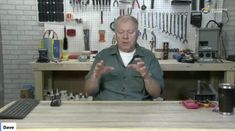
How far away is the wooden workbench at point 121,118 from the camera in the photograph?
4.49 ft

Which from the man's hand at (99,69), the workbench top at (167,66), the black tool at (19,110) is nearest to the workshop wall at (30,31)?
the workbench top at (167,66)

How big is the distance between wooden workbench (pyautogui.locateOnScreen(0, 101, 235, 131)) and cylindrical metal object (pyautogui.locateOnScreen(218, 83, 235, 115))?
0.04 m

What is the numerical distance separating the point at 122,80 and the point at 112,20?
171cm

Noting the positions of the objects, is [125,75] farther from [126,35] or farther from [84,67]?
[84,67]

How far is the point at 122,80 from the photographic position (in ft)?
8.11

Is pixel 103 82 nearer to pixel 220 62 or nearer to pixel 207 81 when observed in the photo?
pixel 220 62

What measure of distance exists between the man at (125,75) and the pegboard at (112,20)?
55.7 inches

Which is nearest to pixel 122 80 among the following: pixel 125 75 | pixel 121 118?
pixel 125 75

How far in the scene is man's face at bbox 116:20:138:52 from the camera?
101 inches

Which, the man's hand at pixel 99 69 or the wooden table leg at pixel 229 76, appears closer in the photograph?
the man's hand at pixel 99 69

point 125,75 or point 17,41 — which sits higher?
point 17,41

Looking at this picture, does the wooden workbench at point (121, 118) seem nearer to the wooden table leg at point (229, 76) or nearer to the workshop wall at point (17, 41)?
the wooden table leg at point (229, 76)

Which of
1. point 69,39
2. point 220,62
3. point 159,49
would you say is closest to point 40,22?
point 69,39

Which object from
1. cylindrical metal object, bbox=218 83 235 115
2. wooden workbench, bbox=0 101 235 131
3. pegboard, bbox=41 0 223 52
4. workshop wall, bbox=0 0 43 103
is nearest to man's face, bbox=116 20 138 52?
wooden workbench, bbox=0 101 235 131
